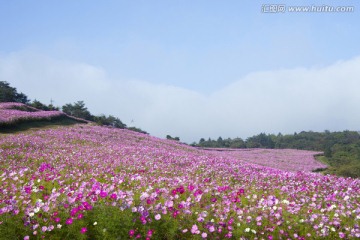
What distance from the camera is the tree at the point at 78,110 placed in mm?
51653

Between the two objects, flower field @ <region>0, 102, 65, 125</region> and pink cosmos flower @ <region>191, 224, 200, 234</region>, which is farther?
flower field @ <region>0, 102, 65, 125</region>

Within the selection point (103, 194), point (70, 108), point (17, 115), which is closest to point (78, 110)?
point (70, 108)

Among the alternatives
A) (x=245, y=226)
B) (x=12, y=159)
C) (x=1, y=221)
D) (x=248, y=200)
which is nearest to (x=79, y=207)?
(x=1, y=221)

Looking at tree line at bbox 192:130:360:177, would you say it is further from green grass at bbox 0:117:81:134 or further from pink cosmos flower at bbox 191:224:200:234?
pink cosmos flower at bbox 191:224:200:234

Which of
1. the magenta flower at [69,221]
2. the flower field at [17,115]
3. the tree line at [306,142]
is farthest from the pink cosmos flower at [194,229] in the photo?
the tree line at [306,142]

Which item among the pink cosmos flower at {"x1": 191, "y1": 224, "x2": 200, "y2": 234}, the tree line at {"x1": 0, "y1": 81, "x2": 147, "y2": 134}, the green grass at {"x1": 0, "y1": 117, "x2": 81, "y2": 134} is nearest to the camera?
the pink cosmos flower at {"x1": 191, "y1": 224, "x2": 200, "y2": 234}

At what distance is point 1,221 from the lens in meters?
6.02

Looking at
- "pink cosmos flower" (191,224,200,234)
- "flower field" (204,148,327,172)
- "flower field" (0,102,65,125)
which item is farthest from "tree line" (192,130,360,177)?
"pink cosmos flower" (191,224,200,234)

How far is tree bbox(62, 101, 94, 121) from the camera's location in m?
51.7

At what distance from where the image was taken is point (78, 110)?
54.7 metres

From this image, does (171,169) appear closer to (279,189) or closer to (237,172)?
(237,172)

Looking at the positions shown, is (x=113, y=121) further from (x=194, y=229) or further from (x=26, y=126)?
(x=194, y=229)

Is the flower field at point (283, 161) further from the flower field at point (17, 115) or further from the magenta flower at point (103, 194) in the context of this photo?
the magenta flower at point (103, 194)

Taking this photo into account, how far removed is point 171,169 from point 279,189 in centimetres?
482
